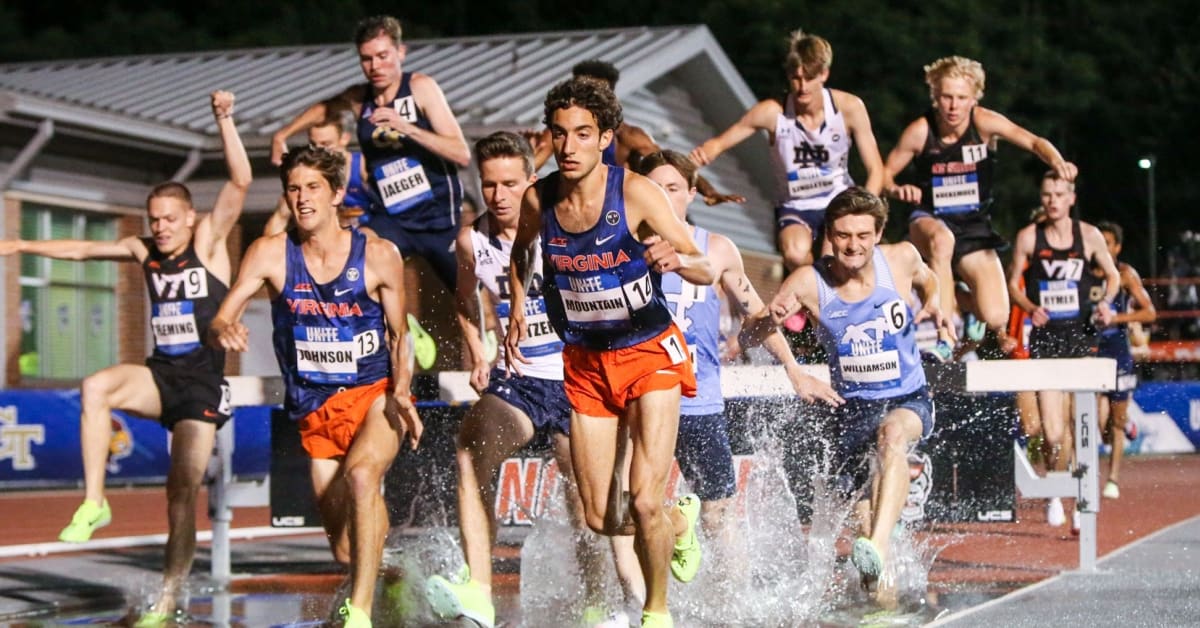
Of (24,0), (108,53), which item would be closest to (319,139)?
(108,53)

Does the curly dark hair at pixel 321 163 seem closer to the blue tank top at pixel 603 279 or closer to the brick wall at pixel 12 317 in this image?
the blue tank top at pixel 603 279

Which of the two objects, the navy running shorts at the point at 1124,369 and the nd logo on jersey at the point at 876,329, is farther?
the navy running shorts at the point at 1124,369

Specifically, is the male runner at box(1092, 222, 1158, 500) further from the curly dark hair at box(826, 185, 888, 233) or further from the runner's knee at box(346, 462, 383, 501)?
the runner's knee at box(346, 462, 383, 501)

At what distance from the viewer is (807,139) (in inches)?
416

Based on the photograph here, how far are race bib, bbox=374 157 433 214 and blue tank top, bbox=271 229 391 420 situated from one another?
7.49 feet

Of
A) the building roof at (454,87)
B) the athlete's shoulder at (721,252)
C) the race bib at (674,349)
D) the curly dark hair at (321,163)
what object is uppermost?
the building roof at (454,87)

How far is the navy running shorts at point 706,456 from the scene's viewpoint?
8.33m

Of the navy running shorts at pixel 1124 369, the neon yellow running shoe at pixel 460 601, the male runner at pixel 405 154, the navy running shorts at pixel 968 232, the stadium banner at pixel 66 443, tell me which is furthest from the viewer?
the stadium banner at pixel 66 443

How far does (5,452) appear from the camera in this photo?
17.7 metres

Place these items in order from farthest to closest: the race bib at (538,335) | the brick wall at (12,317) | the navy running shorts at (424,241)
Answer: the brick wall at (12,317) < the navy running shorts at (424,241) < the race bib at (538,335)

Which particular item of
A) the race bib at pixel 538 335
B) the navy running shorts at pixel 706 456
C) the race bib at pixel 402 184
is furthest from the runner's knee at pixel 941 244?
the race bib at pixel 538 335

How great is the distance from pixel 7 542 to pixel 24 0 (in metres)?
38.7

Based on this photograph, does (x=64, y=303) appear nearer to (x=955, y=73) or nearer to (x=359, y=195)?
(x=359, y=195)

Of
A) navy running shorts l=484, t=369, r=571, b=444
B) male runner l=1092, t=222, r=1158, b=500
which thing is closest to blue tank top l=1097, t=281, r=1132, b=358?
male runner l=1092, t=222, r=1158, b=500
